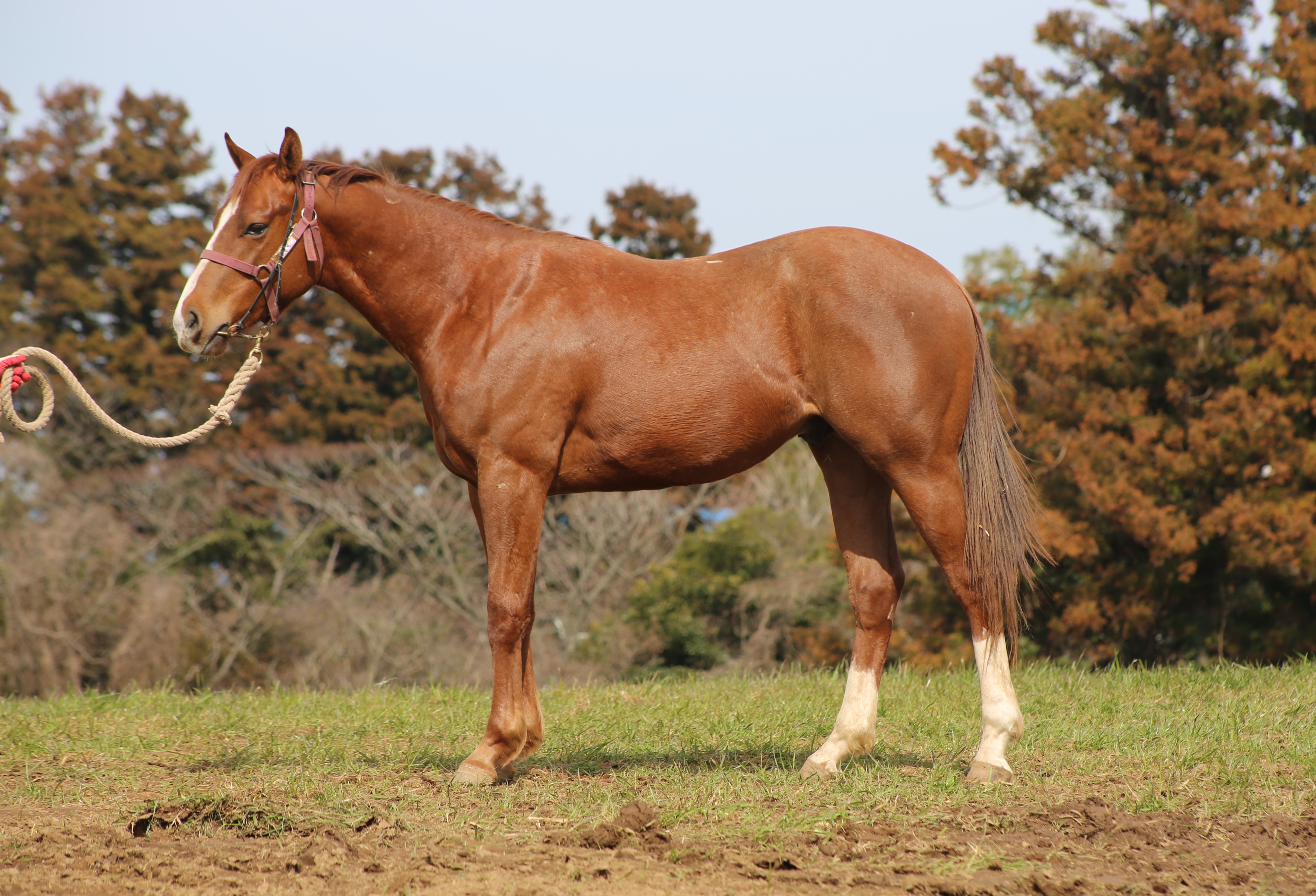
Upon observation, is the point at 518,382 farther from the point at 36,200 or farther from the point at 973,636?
the point at 36,200

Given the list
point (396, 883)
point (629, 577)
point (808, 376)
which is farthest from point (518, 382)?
point (629, 577)

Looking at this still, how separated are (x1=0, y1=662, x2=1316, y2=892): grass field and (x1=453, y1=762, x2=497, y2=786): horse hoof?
0.11 metres

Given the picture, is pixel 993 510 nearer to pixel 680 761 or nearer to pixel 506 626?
pixel 680 761

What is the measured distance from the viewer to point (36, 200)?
2411 centimetres

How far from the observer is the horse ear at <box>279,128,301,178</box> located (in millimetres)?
4336

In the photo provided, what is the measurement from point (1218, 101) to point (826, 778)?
12740mm

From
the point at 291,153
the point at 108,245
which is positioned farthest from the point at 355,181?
the point at 108,245

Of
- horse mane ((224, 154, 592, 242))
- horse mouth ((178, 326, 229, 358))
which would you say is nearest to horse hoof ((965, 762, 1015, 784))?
horse mane ((224, 154, 592, 242))

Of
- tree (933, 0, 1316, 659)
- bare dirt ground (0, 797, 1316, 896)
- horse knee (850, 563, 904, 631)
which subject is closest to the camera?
bare dirt ground (0, 797, 1316, 896)

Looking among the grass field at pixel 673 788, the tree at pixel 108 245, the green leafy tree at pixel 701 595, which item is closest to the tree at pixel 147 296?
the tree at pixel 108 245

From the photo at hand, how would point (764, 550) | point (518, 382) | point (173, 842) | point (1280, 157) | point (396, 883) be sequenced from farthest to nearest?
point (764, 550) < point (1280, 157) < point (518, 382) < point (173, 842) < point (396, 883)

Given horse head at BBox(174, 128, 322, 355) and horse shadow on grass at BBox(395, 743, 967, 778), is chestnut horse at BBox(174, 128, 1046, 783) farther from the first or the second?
horse shadow on grass at BBox(395, 743, 967, 778)

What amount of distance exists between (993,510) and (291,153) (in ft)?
10.8

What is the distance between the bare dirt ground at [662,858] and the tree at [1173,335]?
8.99 meters
